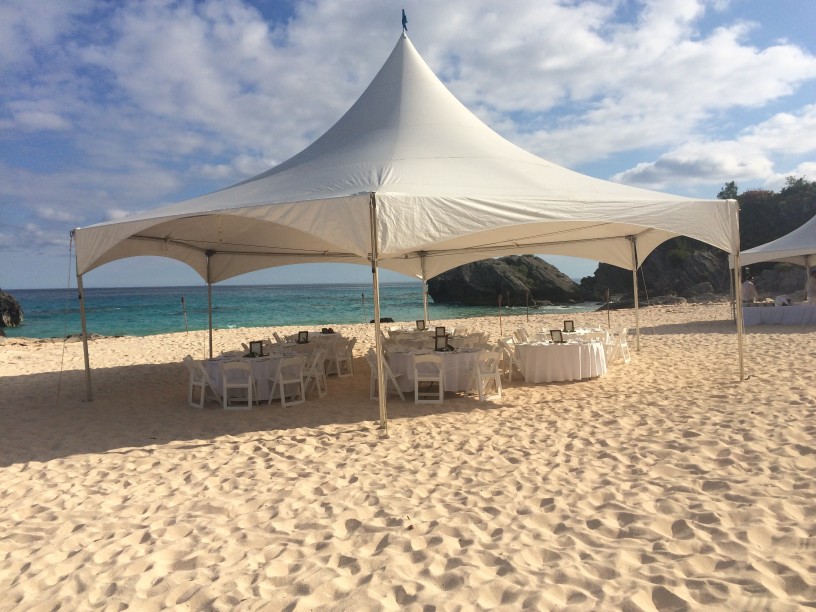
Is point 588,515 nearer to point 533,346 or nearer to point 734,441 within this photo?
point 734,441

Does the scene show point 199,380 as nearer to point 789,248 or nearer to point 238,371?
point 238,371

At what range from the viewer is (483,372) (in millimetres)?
6668

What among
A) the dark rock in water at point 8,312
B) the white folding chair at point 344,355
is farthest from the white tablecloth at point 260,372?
the dark rock in water at point 8,312

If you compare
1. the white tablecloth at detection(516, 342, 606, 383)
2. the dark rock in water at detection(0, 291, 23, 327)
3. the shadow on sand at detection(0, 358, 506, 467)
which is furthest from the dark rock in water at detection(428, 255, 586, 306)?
the shadow on sand at detection(0, 358, 506, 467)

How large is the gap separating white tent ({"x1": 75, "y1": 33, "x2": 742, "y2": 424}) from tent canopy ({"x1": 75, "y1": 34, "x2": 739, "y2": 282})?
1 centimetres

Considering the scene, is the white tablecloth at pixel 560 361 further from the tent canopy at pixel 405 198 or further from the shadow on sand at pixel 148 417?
the tent canopy at pixel 405 198

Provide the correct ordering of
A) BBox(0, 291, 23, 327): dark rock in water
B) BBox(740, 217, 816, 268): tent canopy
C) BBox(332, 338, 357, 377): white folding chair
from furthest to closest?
BBox(0, 291, 23, 327): dark rock in water
BBox(740, 217, 816, 268): tent canopy
BBox(332, 338, 357, 377): white folding chair

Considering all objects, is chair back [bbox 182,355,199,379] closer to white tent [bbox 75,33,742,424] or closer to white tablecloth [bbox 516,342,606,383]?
white tent [bbox 75,33,742,424]

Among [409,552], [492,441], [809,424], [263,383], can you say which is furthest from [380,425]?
[809,424]

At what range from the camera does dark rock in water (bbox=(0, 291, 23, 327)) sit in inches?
1231

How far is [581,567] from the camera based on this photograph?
271 centimetres

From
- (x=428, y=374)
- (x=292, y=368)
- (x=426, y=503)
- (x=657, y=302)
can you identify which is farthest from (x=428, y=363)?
(x=657, y=302)

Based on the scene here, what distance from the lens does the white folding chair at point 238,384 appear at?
6.55 m

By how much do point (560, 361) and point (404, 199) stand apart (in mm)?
3614
